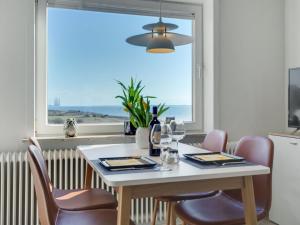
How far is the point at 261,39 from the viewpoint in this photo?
130 inches

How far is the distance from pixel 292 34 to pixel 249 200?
2.28m

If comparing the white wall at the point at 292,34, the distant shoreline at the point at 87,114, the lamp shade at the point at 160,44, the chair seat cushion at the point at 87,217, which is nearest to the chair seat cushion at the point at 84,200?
the chair seat cushion at the point at 87,217

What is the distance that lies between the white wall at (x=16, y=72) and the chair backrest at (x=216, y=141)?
142cm

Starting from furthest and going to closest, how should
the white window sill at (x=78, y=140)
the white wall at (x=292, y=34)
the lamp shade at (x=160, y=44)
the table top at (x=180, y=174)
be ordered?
the white wall at (x=292, y=34) < the white window sill at (x=78, y=140) < the lamp shade at (x=160, y=44) < the table top at (x=180, y=174)

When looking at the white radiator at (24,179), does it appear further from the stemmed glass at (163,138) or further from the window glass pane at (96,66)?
the stemmed glass at (163,138)

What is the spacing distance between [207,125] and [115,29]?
1.29 metres

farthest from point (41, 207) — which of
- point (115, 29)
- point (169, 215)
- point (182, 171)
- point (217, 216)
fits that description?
point (115, 29)

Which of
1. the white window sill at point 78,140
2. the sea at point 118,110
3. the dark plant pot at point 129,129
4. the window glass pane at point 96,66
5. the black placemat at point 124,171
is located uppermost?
the window glass pane at point 96,66

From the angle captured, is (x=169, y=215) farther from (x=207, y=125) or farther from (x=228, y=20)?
(x=228, y=20)

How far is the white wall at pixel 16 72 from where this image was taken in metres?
2.57

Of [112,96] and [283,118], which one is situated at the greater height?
[112,96]

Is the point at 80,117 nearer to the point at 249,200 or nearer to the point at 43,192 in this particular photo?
the point at 43,192

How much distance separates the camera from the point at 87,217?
1690 millimetres

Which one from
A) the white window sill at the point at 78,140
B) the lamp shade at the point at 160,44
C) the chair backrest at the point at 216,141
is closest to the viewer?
the lamp shade at the point at 160,44
